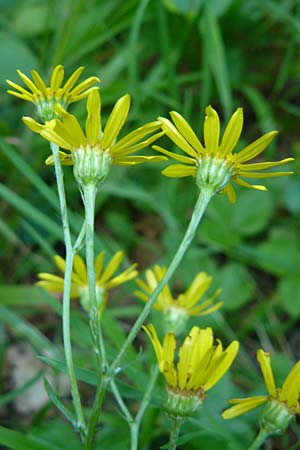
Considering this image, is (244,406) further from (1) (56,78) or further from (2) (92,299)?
(1) (56,78)

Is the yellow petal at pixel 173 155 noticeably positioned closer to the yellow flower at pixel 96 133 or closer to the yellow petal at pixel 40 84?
the yellow flower at pixel 96 133

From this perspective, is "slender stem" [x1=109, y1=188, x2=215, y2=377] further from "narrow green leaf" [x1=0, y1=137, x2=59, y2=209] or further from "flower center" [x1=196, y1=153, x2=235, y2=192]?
"narrow green leaf" [x1=0, y1=137, x2=59, y2=209]

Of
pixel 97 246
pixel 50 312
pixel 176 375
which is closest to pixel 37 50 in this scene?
pixel 50 312

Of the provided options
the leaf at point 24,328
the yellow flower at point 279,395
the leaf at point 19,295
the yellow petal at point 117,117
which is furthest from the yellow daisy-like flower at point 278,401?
the leaf at point 19,295

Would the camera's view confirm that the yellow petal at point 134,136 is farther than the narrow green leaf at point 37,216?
No

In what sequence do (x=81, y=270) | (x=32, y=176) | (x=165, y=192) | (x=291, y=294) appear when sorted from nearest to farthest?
(x=81, y=270) < (x=32, y=176) < (x=291, y=294) < (x=165, y=192)

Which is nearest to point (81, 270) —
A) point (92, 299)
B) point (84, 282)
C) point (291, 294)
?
point (84, 282)

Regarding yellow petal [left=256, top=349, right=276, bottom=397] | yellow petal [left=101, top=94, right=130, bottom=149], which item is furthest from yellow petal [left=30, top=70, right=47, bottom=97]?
yellow petal [left=256, top=349, right=276, bottom=397]
